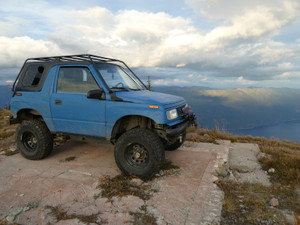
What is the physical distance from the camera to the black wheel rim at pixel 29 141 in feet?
15.9

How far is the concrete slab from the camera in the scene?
Result: 2709 mm

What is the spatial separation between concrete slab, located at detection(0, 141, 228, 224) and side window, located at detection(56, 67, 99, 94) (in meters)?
1.67

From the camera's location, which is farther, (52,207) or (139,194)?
(139,194)

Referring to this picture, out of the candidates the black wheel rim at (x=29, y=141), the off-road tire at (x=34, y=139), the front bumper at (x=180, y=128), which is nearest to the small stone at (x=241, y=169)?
the front bumper at (x=180, y=128)

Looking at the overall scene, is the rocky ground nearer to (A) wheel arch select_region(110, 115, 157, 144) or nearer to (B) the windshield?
(A) wheel arch select_region(110, 115, 157, 144)

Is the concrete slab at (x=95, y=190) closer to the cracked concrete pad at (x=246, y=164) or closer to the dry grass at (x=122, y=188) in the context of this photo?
the dry grass at (x=122, y=188)

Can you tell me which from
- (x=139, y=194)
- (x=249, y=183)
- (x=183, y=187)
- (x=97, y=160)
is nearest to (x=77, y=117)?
(x=97, y=160)

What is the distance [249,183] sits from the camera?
3758 millimetres

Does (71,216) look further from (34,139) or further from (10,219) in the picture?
(34,139)

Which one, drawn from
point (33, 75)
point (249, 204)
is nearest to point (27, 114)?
point (33, 75)

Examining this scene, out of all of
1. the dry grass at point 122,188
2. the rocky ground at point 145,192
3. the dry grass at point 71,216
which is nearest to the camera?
the dry grass at point 71,216

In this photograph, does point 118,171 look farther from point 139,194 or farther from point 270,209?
point 270,209

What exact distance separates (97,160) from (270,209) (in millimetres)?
3505

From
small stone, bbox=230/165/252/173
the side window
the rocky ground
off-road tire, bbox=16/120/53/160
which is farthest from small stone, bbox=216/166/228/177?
off-road tire, bbox=16/120/53/160
